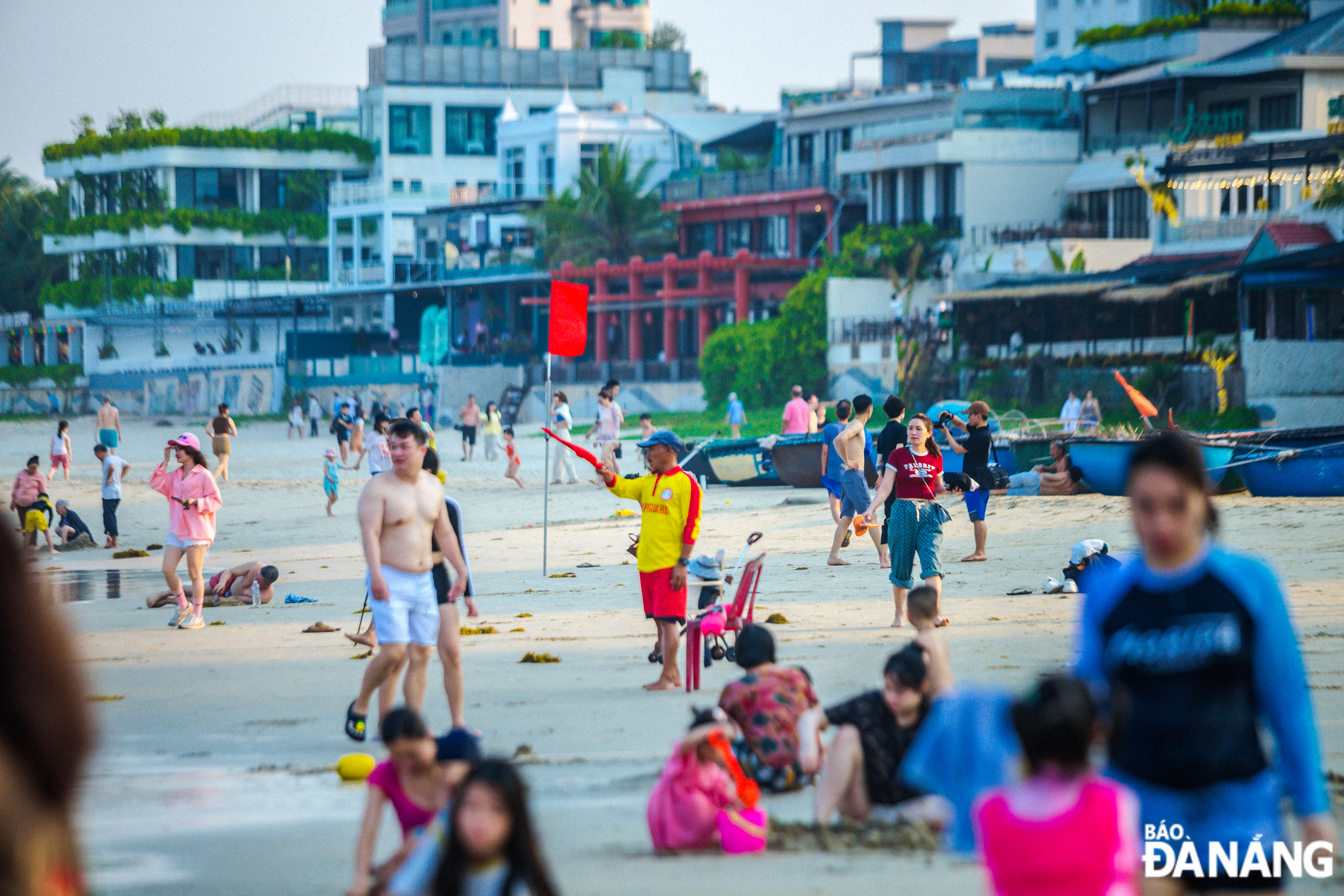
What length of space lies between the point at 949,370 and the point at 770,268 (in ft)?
38.0

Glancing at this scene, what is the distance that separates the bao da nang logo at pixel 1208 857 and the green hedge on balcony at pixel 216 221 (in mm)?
71048

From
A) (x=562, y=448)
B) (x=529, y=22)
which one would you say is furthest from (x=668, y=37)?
(x=562, y=448)

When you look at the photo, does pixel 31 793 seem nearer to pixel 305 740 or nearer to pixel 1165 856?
pixel 1165 856

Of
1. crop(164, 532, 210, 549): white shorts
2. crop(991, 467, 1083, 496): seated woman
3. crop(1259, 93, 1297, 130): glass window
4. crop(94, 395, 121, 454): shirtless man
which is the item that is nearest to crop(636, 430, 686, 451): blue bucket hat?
crop(164, 532, 210, 549): white shorts

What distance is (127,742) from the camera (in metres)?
7.89

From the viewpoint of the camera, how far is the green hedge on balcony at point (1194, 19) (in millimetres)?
47844

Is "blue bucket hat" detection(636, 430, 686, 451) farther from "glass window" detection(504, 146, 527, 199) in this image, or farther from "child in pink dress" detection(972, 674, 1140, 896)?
"glass window" detection(504, 146, 527, 199)

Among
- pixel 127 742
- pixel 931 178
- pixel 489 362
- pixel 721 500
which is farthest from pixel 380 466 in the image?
pixel 489 362

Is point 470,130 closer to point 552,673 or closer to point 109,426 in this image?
point 109,426

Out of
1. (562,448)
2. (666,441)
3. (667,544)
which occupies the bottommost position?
(562,448)

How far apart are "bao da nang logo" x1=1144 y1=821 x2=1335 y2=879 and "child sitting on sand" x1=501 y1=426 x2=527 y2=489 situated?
24.4 meters

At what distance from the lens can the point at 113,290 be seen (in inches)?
2766

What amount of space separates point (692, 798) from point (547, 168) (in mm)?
58867

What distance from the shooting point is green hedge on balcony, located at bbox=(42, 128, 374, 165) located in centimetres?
7069
